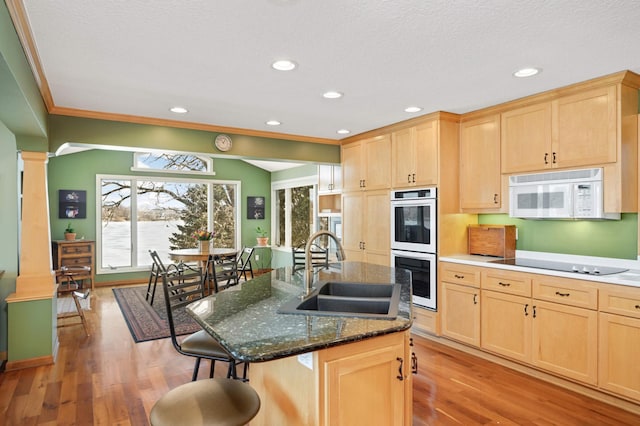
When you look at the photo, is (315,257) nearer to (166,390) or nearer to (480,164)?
(480,164)

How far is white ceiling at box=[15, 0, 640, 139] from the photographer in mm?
1923

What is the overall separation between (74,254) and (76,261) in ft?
0.42

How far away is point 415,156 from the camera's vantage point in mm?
4223

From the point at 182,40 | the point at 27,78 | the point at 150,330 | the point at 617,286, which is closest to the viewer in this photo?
the point at 182,40

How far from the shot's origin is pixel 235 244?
8.59 meters

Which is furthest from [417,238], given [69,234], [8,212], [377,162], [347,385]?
[69,234]

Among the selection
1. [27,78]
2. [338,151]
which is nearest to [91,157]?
[338,151]

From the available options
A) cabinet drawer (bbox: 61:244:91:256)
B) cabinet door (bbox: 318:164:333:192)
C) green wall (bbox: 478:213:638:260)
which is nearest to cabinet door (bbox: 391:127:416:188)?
green wall (bbox: 478:213:638:260)

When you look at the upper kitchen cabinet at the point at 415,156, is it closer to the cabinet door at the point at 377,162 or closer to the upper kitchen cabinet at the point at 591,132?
the cabinet door at the point at 377,162

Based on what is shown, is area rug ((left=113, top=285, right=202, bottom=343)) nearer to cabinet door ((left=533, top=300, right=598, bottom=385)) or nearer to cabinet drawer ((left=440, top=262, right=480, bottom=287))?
cabinet drawer ((left=440, top=262, right=480, bottom=287))

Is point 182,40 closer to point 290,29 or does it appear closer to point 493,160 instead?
point 290,29

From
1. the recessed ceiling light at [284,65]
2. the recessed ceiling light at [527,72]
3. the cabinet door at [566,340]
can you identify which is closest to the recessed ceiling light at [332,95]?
the recessed ceiling light at [284,65]

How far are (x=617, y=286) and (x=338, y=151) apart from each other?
11.9 ft

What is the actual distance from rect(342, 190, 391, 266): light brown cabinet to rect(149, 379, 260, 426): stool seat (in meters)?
3.21
